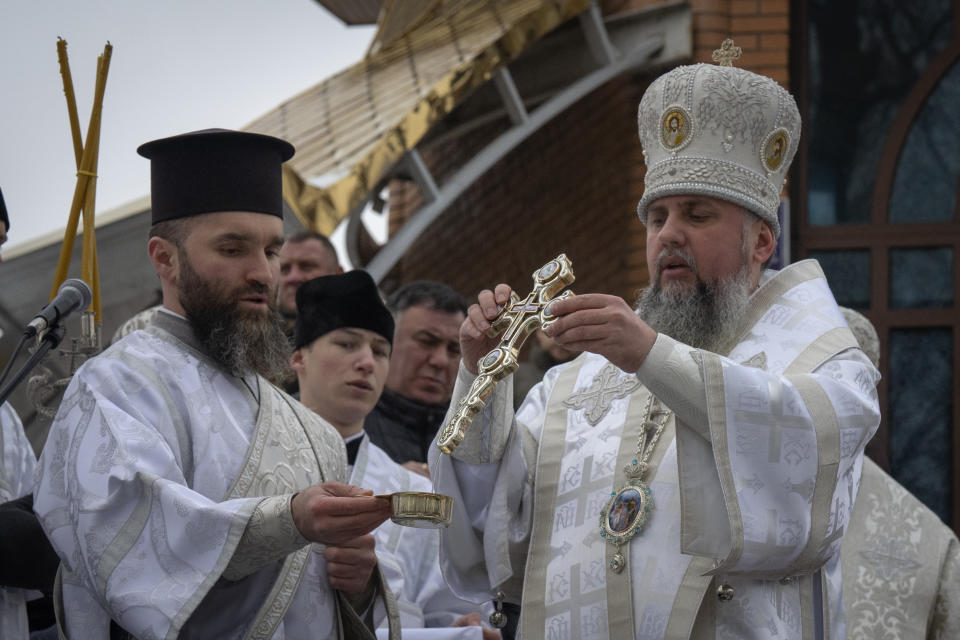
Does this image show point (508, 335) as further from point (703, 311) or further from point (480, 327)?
point (703, 311)

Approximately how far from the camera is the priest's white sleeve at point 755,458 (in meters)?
3.82

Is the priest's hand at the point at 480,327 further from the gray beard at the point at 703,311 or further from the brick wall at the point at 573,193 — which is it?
the brick wall at the point at 573,193

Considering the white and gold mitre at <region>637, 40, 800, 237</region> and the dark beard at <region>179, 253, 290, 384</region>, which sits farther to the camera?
the white and gold mitre at <region>637, 40, 800, 237</region>

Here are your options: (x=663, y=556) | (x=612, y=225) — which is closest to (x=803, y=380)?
(x=663, y=556)

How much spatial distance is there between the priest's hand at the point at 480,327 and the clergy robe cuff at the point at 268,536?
0.63m

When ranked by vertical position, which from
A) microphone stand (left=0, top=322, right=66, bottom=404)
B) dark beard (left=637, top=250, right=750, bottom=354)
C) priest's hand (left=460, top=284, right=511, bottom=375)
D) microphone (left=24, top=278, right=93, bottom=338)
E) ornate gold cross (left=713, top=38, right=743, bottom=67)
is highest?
ornate gold cross (left=713, top=38, right=743, bottom=67)

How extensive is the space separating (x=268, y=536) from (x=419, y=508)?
1.44 feet

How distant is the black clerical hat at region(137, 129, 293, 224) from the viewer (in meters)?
4.30

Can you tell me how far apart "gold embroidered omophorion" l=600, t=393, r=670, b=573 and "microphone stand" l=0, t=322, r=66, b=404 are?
5.17 feet

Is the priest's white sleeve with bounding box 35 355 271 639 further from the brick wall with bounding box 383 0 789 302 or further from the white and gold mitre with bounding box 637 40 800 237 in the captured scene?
the brick wall with bounding box 383 0 789 302

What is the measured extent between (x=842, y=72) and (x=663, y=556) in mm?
5941

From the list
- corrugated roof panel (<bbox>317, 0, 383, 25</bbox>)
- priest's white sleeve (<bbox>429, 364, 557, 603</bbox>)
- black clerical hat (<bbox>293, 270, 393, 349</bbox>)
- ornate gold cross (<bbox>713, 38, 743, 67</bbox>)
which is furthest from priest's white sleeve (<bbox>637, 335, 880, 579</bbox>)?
corrugated roof panel (<bbox>317, 0, 383, 25</bbox>)

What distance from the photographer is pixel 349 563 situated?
423 cm

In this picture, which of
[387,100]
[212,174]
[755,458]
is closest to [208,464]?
[212,174]
